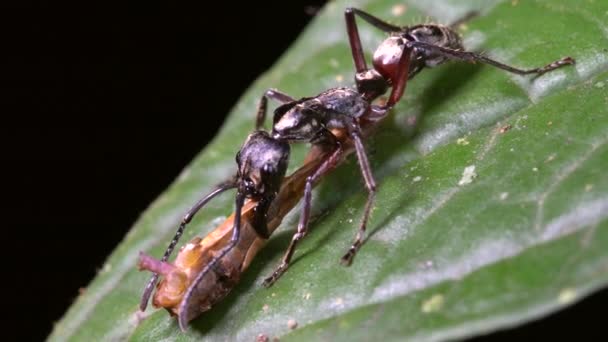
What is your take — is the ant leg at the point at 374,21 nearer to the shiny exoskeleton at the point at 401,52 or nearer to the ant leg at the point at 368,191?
the shiny exoskeleton at the point at 401,52

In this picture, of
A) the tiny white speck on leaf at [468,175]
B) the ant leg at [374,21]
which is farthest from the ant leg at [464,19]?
the tiny white speck on leaf at [468,175]

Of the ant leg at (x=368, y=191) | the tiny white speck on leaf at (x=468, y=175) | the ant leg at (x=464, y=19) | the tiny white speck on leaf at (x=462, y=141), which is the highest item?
the ant leg at (x=368, y=191)

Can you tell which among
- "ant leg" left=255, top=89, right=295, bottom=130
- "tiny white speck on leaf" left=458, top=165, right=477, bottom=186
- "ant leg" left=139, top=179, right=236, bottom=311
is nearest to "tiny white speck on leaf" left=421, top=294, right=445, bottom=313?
"tiny white speck on leaf" left=458, top=165, right=477, bottom=186

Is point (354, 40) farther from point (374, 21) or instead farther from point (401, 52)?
point (401, 52)

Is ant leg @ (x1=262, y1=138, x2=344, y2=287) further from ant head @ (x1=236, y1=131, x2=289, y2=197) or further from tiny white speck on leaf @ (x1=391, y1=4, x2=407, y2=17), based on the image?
tiny white speck on leaf @ (x1=391, y1=4, x2=407, y2=17)

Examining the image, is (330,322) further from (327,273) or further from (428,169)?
(428,169)

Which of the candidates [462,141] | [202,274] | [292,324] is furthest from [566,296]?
[202,274]
